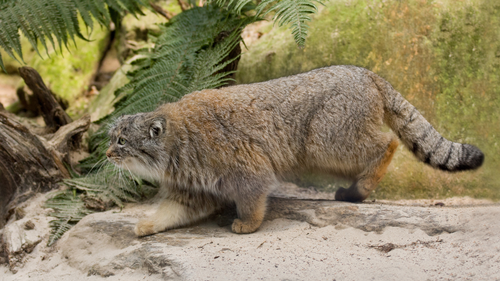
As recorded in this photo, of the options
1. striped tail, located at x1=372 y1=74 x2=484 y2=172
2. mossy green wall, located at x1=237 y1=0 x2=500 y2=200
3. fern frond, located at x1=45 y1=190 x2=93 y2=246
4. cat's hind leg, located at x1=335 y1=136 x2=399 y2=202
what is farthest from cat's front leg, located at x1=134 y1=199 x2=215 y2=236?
mossy green wall, located at x1=237 y1=0 x2=500 y2=200

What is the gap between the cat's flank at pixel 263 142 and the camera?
369 cm

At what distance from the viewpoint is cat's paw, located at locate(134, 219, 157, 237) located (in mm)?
3633

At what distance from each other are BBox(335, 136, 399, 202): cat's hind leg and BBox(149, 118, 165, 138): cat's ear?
78.6 inches

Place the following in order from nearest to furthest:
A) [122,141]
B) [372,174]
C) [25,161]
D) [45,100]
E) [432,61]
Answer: [122,141] → [372,174] → [25,161] → [432,61] → [45,100]

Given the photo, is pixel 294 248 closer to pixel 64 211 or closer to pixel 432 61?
pixel 64 211

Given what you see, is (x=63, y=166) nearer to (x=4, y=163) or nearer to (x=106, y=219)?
(x=4, y=163)

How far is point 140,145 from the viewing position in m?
3.77

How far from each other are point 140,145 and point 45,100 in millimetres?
2476

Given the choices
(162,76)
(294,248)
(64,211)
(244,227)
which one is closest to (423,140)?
(294,248)

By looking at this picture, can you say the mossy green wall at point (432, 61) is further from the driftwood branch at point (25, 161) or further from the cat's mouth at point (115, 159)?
the driftwood branch at point (25, 161)

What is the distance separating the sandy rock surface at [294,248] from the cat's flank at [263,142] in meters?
0.30

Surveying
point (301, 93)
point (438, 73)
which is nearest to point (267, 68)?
point (301, 93)

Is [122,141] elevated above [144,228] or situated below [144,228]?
above

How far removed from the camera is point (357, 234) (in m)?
3.29
